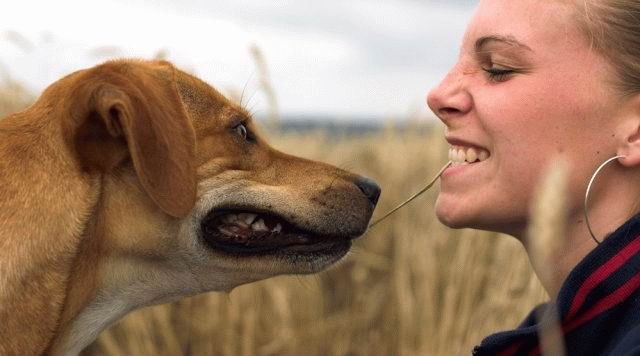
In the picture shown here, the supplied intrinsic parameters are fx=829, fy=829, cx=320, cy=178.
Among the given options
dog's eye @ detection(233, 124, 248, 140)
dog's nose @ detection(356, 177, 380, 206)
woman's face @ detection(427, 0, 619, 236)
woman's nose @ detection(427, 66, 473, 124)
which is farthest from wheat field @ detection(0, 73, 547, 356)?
woman's face @ detection(427, 0, 619, 236)

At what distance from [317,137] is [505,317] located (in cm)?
288

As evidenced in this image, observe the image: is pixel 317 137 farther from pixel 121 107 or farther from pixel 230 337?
pixel 121 107

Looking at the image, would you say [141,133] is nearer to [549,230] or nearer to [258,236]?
[258,236]

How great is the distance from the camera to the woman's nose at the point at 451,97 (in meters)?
2.31

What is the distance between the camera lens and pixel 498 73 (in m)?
2.26

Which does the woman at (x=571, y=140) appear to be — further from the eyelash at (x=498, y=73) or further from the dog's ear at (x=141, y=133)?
the dog's ear at (x=141, y=133)

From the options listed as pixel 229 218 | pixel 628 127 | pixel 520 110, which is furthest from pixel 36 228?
pixel 628 127

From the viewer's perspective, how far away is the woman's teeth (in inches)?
91.0

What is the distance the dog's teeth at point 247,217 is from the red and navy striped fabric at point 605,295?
1.04 meters

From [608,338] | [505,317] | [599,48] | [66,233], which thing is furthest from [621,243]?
[505,317]

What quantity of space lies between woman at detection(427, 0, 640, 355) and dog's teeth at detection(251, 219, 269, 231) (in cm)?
68


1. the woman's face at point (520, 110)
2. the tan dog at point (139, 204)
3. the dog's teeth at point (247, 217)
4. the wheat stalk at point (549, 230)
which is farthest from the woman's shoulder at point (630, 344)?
the dog's teeth at point (247, 217)

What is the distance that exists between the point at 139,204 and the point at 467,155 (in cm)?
95

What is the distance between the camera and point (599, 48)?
6.93ft
